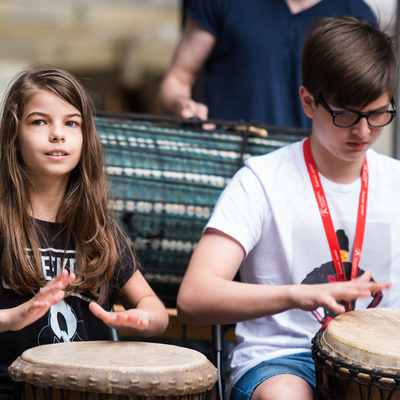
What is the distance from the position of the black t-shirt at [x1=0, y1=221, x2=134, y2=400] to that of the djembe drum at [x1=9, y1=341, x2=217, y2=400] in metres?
0.26

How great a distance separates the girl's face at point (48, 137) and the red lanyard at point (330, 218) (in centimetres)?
70

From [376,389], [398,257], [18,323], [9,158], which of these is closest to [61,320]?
[18,323]

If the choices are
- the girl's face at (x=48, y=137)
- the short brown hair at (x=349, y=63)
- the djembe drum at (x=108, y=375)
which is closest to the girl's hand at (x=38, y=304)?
the djembe drum at (x=108, y=375)

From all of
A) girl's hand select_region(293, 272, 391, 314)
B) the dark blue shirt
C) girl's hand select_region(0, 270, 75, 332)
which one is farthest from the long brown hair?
the dark blue shirt

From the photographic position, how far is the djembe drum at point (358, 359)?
60.6 inches

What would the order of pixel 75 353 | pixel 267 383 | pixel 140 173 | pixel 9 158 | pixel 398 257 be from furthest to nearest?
pixel 140 173 < pixel 398 257 < pixel 9 158 < pixel 267 383 < pixel 75 353

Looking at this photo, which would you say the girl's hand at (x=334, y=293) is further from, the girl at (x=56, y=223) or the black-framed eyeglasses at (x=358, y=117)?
the black-framed eyeglasses at (x=358, y=117)

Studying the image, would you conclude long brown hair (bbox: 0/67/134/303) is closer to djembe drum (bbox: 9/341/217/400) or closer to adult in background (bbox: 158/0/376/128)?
djembe drum (bbox: 9/341/217/400)

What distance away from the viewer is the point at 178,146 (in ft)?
9.09

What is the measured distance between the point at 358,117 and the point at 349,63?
0.53 ft

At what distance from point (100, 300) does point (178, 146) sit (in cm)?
97

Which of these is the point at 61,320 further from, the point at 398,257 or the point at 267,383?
the point at 398,257

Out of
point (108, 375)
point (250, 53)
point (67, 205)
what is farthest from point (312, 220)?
point (250, 53)

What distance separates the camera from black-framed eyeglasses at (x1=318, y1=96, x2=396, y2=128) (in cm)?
204
